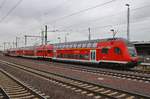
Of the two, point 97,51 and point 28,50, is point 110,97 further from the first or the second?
point 28,50

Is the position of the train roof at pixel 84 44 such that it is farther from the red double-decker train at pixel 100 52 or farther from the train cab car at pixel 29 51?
the train cab car at pixel 29 51

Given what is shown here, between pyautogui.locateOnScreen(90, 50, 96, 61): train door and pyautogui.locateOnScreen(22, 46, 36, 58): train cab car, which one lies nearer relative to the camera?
pyautogui.locateOnScreen(90, 50, 96, 61): train door

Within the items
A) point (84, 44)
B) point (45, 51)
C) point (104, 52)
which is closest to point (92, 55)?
point (104, 52)

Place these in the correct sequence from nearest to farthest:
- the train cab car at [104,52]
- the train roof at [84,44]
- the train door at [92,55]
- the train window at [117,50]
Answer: the train cab car at [104,52], the train window at [117,50], the train roof at [84,44], the train door at [92,55]

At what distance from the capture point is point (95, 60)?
28203mm

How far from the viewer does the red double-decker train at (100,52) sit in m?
24.0

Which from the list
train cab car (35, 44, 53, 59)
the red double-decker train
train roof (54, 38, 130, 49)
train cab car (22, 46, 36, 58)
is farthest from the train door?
train cab car (22, 46, 36, 58)

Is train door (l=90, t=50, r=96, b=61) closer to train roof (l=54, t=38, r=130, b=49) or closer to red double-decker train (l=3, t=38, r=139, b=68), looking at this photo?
red double-decker train (l=3, t=38, r=139, b=68)

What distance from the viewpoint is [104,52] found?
87.1 ft

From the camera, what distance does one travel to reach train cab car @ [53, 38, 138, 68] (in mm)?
23938

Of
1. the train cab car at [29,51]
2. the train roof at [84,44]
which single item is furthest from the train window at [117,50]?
the train cab car at [29,51]

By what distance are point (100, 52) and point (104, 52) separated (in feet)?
2.51

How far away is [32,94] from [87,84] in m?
4.28

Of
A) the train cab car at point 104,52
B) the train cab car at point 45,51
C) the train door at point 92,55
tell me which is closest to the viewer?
the train cab car at point 104,52
